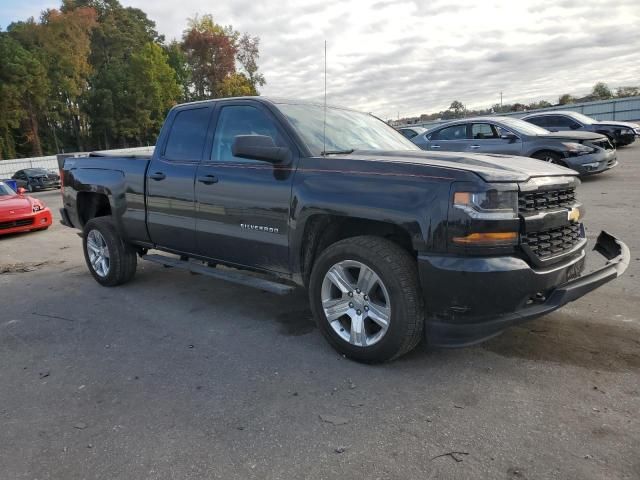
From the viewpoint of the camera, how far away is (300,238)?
→ 3896 millimetres

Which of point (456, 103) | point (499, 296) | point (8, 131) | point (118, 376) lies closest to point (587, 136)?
point (499, 296)

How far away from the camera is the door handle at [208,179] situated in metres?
4.52

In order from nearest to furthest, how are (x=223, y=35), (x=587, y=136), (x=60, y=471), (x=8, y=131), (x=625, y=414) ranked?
(x=60, y=471), (x=625, y=414), (x=587, y=136), (x=8, y=131), (x=223, y=35)

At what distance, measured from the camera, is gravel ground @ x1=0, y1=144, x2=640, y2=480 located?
2.58m

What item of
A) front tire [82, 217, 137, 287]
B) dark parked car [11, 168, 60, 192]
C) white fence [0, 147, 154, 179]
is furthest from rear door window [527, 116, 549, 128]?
white fence [0, 147, 154, 179]

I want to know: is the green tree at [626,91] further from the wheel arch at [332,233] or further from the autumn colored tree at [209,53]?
the wheel arch at [332,233]

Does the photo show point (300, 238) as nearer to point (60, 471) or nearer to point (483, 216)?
point (483, 216)

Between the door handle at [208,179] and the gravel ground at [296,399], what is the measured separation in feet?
4.13

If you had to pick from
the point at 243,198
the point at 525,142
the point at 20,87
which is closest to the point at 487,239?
the point at 243,198

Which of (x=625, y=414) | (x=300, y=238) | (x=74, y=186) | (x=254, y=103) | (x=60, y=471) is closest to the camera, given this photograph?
(x=60, y=471)

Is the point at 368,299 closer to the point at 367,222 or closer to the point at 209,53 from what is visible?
the point at 367,222

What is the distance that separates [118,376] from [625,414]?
3.24 m

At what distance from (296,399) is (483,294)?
1.31 metres

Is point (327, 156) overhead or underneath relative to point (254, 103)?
underneath
